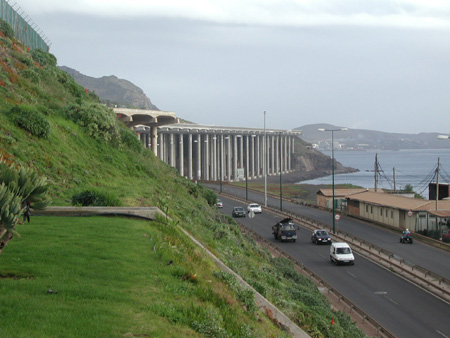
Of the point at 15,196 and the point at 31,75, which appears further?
the point at 31,75

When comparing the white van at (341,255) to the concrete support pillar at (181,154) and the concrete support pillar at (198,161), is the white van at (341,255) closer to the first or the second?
the concrete support pillar at (181,154)

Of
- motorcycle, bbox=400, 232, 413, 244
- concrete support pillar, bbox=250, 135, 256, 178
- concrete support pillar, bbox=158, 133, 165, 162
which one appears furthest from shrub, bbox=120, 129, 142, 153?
concrete support pillar, bbox=250, 135, 256, 178

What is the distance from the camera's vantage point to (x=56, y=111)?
32.1 m

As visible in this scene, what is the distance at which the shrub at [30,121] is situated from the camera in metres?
25.4

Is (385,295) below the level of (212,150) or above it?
below

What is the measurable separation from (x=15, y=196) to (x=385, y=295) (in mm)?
21814

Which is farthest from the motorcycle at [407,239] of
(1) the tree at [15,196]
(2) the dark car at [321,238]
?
(1) the tree at [15,196]

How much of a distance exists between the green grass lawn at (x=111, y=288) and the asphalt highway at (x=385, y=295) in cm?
1177

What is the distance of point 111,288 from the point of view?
10086 millimetres

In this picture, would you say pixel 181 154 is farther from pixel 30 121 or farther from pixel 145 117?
pixel 30 121

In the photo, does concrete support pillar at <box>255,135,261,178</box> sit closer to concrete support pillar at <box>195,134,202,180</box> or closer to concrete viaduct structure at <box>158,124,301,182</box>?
concrete viaduct structure at <box>158,124,301,182</box>

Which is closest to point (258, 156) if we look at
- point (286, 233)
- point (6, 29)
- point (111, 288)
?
point (286, 233)

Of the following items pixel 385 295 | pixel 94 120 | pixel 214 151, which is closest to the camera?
pixel 385 295

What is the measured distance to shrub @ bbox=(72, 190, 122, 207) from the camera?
20.0 m
